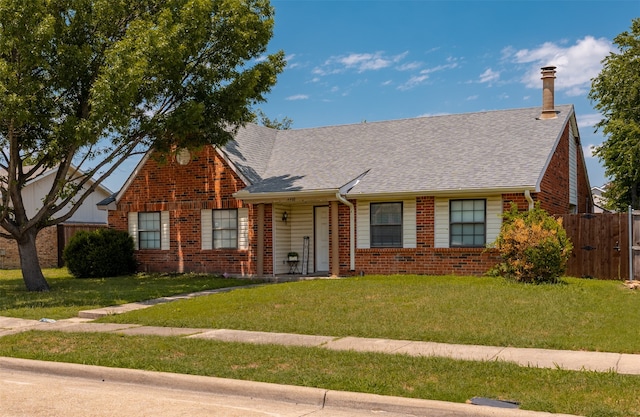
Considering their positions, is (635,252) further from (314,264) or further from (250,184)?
(250,184)

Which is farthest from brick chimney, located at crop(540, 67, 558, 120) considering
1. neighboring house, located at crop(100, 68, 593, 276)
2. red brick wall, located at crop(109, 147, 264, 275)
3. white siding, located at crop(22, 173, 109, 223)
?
white siding, located at crop(22, 173, 109, 223)

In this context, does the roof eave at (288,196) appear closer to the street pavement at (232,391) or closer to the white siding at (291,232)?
the white siding at (291,232)

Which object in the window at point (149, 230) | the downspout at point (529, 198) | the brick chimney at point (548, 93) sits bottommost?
the window at point (149, 230)

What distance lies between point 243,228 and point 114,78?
775 centimetres

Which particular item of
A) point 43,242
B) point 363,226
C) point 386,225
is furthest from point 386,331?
point 43,242

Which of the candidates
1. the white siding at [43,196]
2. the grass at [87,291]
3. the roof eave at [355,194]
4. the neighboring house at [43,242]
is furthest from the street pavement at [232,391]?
the white siding at [43,196]

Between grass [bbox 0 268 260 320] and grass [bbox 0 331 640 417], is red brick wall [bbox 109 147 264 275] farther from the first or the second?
grass [bbox 0 331 640 417]

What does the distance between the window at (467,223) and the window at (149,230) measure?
10.7 m

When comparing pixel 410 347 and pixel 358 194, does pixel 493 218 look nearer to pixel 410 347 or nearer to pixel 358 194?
pixel 358 194

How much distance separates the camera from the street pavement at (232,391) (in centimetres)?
652

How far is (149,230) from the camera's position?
939 inches

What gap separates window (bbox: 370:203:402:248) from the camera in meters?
19.8

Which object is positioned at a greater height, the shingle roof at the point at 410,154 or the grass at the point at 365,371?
the shingle roof at the point at 410,154

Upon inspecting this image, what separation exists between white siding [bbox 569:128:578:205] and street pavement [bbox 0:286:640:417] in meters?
15.6
